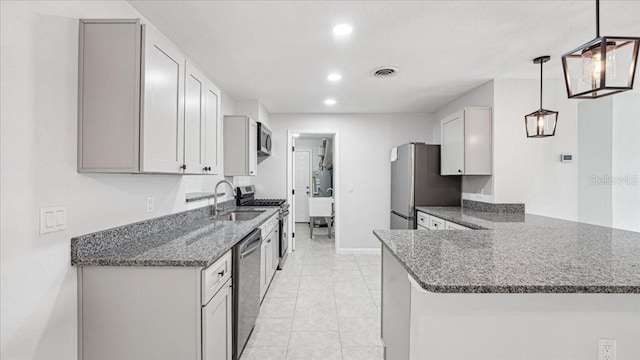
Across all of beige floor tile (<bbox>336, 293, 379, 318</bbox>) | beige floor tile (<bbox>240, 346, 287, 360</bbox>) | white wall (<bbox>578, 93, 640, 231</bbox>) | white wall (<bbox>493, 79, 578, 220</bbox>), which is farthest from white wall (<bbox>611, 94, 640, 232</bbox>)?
beige floor tile (<bbox>240, 346, 287, 360</bbox>)

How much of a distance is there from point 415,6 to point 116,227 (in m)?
2.28

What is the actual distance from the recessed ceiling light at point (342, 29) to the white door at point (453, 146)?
188 cm

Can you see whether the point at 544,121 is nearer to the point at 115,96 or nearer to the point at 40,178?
the point at 115,96

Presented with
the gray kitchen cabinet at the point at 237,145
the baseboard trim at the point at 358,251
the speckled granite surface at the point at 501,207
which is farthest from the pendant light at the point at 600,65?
the baseboard trim at the point at 358,251

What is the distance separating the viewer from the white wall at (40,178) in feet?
3.67

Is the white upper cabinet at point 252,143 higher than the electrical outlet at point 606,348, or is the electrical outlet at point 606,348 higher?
the white upper cabinet at point 252,143

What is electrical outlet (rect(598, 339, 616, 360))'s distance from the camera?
1.10 meters

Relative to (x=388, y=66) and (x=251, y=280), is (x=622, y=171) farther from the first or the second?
(x=251, y=280)

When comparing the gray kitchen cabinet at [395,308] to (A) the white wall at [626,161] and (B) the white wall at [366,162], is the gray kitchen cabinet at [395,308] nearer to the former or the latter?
(B) the white wall at [366,162]

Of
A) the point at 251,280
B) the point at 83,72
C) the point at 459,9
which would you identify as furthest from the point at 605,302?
the point at 83,72

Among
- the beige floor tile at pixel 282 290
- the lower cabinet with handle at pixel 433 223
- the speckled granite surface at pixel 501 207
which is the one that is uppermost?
the speckled granite surface at pixel 501 207

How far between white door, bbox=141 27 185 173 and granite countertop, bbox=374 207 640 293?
1.37 meters

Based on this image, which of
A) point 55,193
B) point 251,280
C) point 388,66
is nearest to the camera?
point 55,193

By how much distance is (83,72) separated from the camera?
4.74ft
